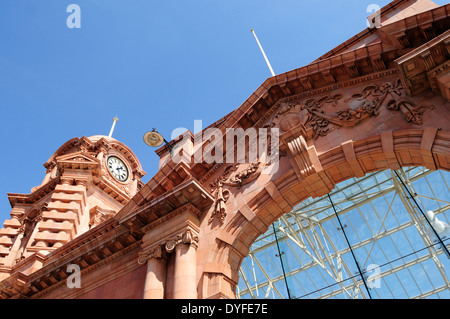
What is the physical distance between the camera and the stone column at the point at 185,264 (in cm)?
1257

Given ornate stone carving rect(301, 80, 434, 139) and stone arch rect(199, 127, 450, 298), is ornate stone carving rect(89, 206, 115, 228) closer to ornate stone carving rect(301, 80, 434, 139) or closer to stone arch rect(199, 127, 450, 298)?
stone arch rect(199, 127, 450, 298)

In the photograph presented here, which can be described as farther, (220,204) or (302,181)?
(220,204)

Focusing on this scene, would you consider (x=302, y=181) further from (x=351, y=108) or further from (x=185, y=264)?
(x=185, y=264)

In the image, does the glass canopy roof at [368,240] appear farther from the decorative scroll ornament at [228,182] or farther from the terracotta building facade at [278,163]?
the terracotta building facade at [278,163]

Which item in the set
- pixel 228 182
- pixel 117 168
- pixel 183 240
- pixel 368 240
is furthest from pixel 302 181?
pixel 117 168

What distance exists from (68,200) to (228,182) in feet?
66.3

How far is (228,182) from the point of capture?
50.8 feet

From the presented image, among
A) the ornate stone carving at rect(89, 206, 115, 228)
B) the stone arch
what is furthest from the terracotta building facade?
the ornate stone carving at rect(89, 206, 115, 228)

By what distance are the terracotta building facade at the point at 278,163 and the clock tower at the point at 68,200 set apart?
10.1 meters

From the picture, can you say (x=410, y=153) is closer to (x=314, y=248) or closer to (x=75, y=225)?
(x=314, y=248)

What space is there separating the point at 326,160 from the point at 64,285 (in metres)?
12.5

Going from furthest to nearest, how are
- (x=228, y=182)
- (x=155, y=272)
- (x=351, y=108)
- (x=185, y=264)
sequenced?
(x=228, y=182) < (x=351, y=108) < (x=155, y=272) < (x=185, y=264)

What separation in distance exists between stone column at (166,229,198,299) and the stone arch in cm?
38

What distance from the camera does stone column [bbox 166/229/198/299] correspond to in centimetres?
1257
